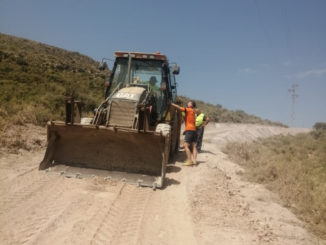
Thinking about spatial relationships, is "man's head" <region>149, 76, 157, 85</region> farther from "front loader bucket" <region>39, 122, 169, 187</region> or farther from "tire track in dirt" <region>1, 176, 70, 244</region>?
"tire track in dirt" <region>1, 176, 70, 244</region>

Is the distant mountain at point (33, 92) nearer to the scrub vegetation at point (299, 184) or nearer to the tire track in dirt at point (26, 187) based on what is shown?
the tire track in dirt at point (26, 187)

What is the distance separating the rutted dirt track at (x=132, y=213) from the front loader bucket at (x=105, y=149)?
1.78 feet

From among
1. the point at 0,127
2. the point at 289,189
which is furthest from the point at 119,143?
the point at 0,127

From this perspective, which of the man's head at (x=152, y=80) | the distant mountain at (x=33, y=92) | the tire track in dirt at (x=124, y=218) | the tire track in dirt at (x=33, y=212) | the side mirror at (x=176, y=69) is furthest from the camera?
the distant mountain at (x=33, y=92)

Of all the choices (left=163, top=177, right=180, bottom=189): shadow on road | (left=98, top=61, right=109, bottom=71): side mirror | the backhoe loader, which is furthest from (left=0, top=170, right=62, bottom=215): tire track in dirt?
(left=98, top=61, right=109, bottom=71): side mirror

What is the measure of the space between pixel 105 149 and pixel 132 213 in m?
2.10

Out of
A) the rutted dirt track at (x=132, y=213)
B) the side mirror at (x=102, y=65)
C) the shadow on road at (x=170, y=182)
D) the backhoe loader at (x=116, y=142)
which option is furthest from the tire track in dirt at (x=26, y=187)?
the side mirror at (x=102, y=65)

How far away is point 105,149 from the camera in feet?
19.7

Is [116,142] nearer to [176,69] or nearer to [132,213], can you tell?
[132,213]

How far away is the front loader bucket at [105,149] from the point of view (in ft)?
18.8

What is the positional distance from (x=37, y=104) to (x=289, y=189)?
1133 cm

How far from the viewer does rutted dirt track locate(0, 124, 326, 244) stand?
3486 mm

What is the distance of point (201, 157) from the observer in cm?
914

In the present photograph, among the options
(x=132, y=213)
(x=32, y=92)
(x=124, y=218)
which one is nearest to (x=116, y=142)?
(x=132, y=213)
